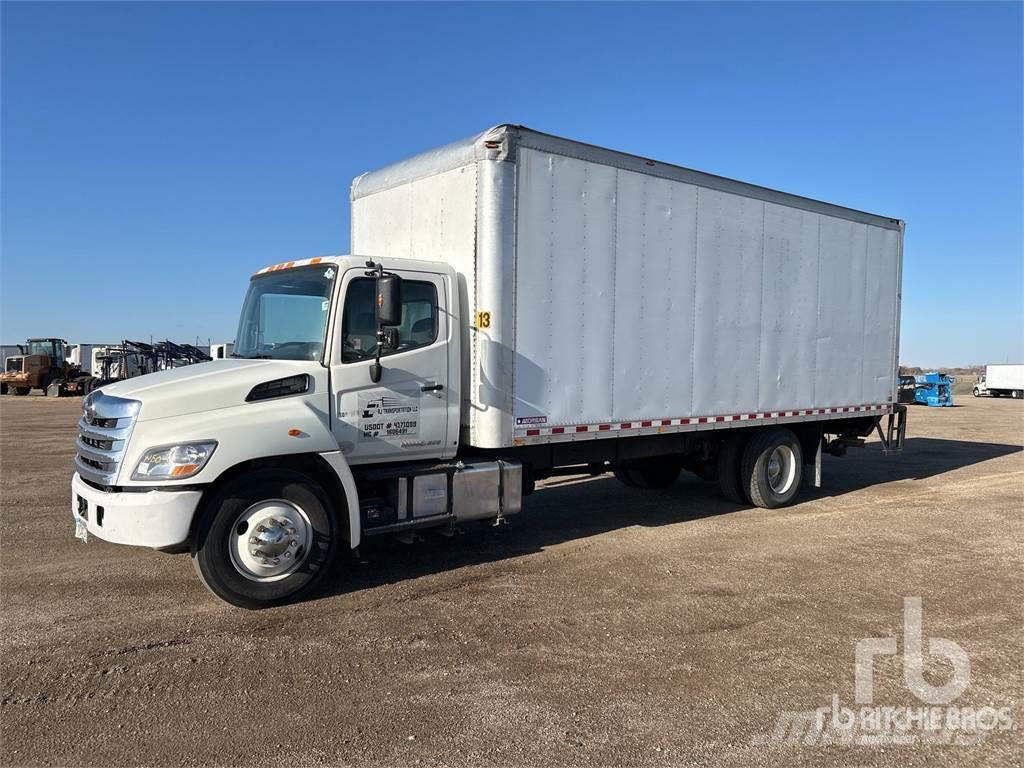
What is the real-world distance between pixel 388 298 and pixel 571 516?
434cm

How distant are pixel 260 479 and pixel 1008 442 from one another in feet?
61.7

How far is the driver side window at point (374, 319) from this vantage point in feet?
20.0

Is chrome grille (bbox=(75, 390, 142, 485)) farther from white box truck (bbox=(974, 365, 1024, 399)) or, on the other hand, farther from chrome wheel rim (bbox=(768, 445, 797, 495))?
white box truck (bbox=(974, 365, 1024, 399))

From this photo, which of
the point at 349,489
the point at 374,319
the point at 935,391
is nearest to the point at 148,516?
the point at 349,489

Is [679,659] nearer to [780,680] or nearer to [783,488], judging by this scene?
[780,680]

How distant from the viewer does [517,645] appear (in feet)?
16.3

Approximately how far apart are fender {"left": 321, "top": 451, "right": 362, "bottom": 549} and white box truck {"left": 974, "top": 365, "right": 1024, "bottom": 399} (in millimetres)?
54041

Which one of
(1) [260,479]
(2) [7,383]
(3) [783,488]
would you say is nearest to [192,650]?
(1) [260,479]

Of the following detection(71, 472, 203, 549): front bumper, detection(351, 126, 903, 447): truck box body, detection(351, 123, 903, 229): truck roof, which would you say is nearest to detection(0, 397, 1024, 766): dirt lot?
detection(71, 472, 203, 549): front bumper

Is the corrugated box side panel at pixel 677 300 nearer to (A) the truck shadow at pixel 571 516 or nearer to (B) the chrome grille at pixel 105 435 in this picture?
(A) the truck shadow at pixel 571 516

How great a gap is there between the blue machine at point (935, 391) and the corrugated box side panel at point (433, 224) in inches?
1375

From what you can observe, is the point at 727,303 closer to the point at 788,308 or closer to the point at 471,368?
the point at 788,308

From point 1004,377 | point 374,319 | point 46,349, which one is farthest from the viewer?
point 1004,377

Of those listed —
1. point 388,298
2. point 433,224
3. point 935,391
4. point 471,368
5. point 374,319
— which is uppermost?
point 433,224
